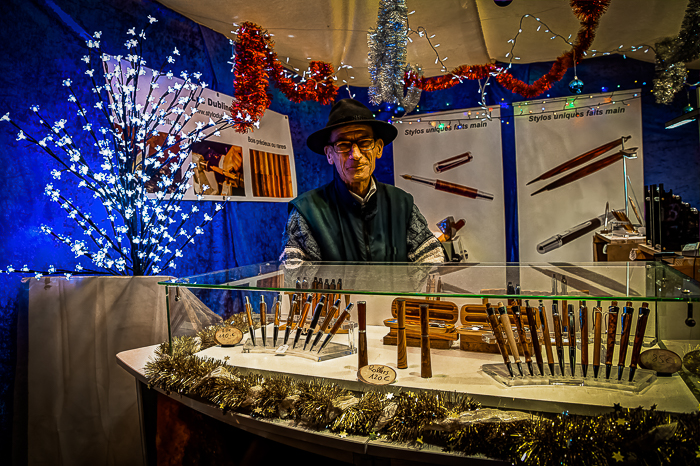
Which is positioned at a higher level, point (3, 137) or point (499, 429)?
point (3, 137)

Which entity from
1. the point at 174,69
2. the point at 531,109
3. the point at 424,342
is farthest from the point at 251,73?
the point at 531,109

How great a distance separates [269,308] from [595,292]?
1144 millimetres

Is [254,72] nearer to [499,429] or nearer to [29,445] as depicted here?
[29,445]

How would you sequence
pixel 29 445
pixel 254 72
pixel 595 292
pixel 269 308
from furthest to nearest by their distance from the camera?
pixel 254 72 → pixel 29 445 → pixel 269 308 → pixel 595 292

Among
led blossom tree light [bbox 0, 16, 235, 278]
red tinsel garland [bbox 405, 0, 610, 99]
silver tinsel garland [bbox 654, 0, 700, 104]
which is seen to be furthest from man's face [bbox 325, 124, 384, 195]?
silver tinsel garland [bbox 654, 0, 700, 104]

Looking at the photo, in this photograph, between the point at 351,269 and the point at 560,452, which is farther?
the point at 351,269

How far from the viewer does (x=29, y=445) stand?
2.50m

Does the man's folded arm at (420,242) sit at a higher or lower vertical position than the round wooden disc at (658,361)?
higher

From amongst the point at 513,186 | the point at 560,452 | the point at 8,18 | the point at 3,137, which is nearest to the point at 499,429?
the point at 560,452

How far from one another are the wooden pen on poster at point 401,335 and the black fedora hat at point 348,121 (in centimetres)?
134

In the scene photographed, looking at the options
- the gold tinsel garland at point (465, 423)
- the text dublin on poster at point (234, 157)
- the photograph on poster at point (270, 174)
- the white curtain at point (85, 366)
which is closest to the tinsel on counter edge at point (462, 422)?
the gold tinsel garland at point (465, 423)

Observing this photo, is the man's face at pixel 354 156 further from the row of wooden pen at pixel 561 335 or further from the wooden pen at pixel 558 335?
the wooden pen at pixel 558 335

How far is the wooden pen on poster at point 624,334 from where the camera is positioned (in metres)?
1.17

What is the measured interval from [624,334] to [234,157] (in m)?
4.03
